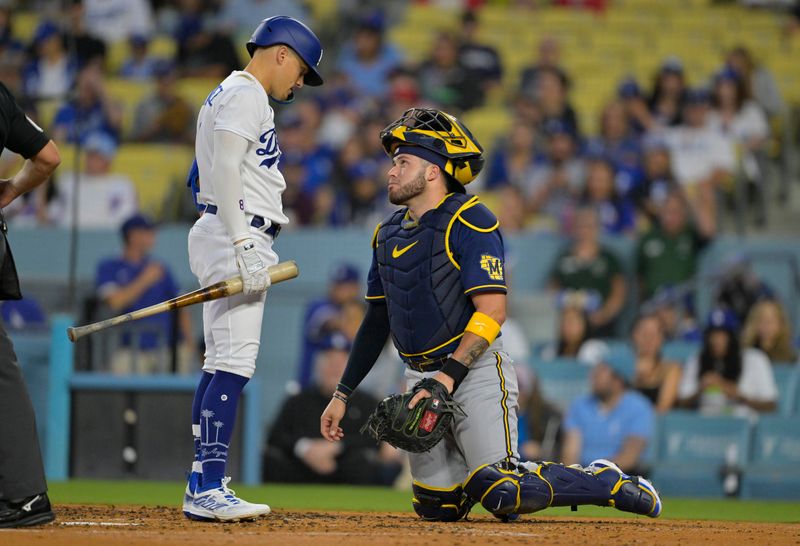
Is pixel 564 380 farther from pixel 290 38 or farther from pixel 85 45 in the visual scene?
pixel 85 45

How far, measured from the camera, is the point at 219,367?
516 centimetres

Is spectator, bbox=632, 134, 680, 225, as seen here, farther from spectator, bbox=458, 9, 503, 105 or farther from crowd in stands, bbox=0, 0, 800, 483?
spectator, bbox=458, 9, 503, 105

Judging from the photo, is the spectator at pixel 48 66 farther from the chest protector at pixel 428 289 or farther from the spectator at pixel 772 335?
the chest protector at pixel 428 289

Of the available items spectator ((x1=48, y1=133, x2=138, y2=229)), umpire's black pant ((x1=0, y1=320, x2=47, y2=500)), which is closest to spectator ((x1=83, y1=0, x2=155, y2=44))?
spectator ((x1=48, y1=133, x2=138, y2=229))

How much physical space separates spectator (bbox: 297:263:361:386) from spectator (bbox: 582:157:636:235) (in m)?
2.41

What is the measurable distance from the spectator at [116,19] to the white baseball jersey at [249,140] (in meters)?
9.08

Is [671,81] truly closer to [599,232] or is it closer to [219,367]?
[599,232]

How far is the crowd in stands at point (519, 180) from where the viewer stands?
9.47 m

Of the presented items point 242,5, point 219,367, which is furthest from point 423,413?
point 242,5

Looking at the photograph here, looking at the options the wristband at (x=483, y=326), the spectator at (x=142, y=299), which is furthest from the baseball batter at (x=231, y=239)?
the spectator at (x=142, y=299)

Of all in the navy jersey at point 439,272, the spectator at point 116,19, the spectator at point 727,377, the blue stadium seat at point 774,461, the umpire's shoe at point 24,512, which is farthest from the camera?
the spectator at point 116,19

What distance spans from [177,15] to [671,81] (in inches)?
222

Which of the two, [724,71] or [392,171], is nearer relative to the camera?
[392,171]

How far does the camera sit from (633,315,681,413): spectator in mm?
9805
